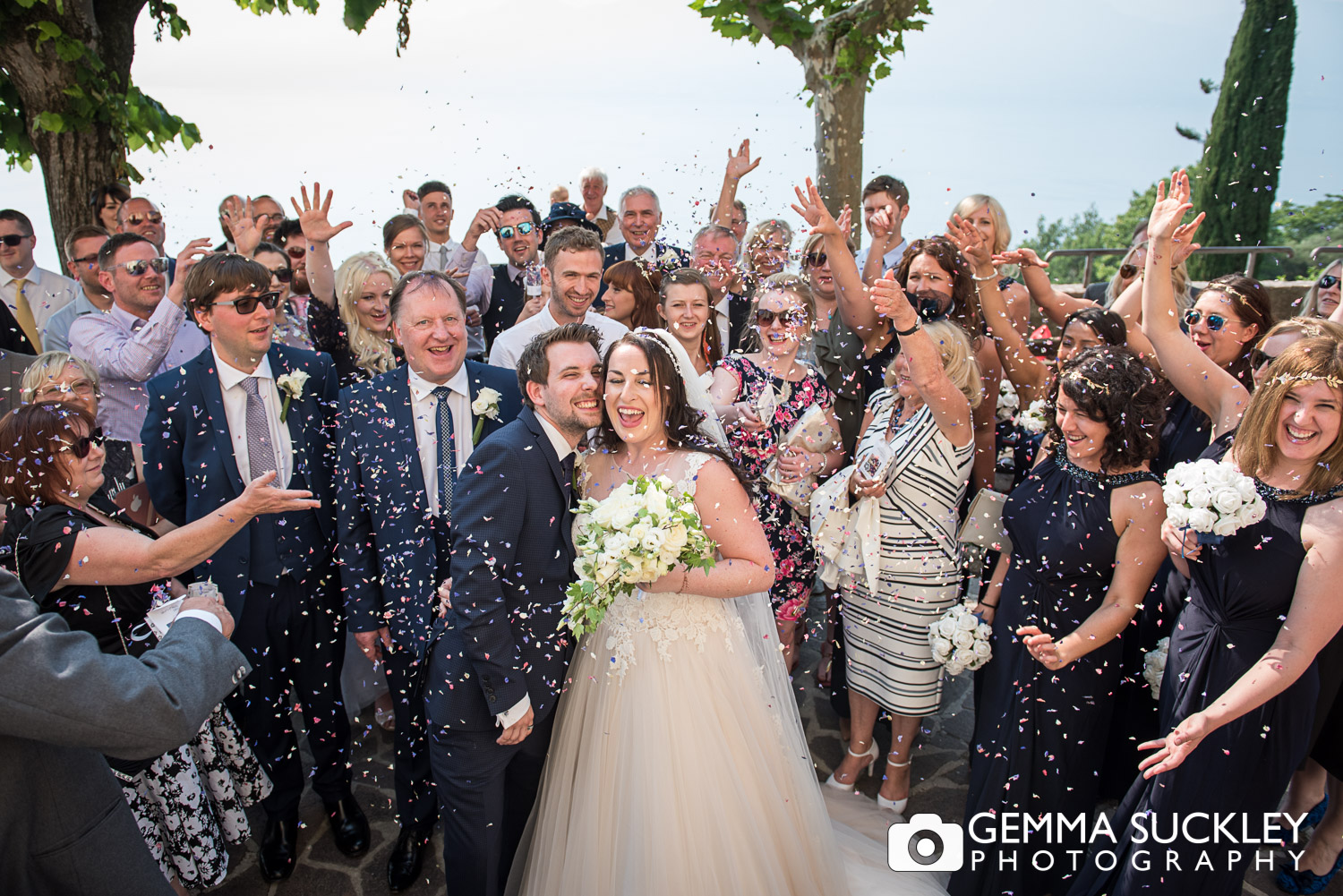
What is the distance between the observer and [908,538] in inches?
153

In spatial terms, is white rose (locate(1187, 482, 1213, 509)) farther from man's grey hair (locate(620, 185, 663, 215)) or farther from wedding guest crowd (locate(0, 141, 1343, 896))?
man's grey hair (locate(620, 185, 663, 215))

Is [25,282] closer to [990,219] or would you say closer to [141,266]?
[141,266]

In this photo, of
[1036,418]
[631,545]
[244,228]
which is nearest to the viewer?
[631,545]

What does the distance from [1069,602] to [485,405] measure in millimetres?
2630

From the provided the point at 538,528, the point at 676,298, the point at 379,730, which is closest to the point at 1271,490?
the point at 538,528

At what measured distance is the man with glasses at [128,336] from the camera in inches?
171

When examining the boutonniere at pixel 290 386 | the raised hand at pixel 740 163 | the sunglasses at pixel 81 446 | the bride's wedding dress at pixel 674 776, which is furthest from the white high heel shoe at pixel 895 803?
the raised hand at pixel 740 163

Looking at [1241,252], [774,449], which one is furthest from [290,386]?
[1241,252]

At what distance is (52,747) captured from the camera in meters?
2.05

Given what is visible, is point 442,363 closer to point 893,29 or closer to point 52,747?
point 52,747

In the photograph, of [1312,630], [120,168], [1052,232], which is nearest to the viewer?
[1312,630]

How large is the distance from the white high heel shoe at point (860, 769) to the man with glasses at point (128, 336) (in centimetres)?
438

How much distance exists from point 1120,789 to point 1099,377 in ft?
7.14

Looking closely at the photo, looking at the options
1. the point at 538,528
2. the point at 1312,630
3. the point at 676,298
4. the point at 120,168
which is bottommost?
the point at 1312,630
